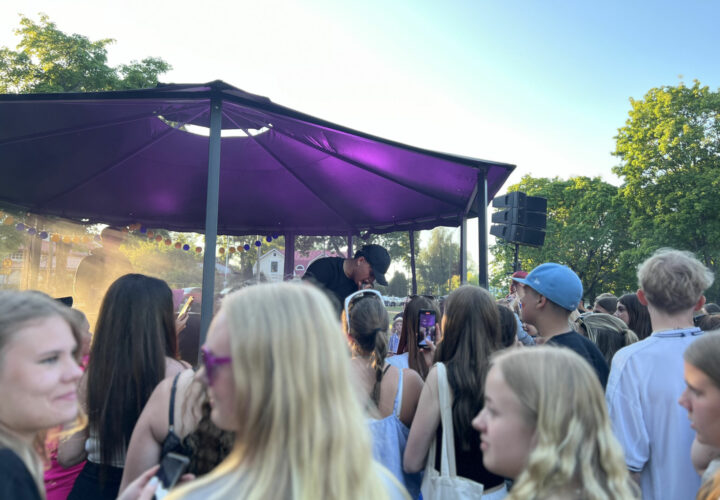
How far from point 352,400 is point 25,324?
1075 millimetres

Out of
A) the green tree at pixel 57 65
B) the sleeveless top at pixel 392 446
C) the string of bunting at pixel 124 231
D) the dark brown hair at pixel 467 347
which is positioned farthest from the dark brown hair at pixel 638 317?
the green tree at pixel 57 65

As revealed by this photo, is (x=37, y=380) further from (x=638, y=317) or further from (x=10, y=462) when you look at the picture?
(x=638, y=317)

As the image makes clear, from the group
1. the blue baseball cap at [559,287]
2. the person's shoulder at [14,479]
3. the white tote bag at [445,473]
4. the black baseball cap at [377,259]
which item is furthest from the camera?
the black baseball cap at [377,259]

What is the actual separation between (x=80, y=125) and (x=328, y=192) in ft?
13.4

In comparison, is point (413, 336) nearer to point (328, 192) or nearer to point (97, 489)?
point (97, 489)

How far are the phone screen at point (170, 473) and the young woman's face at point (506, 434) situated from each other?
877 millimetres

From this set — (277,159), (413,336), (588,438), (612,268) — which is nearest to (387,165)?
(277,159)

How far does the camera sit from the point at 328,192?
28.2 feet

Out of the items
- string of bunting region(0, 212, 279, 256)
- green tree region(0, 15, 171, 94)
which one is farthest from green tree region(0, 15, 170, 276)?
string of bunting region(0, 212, 279, 256)

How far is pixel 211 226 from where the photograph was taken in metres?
4.26

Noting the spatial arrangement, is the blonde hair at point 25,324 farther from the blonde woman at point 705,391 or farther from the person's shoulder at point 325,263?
the person's shoulder at point 325,263

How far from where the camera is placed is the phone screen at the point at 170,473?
1.12 metres

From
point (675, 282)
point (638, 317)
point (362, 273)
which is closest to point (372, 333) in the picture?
point (675, 282)

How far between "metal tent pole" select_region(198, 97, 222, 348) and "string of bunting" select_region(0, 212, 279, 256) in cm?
551
